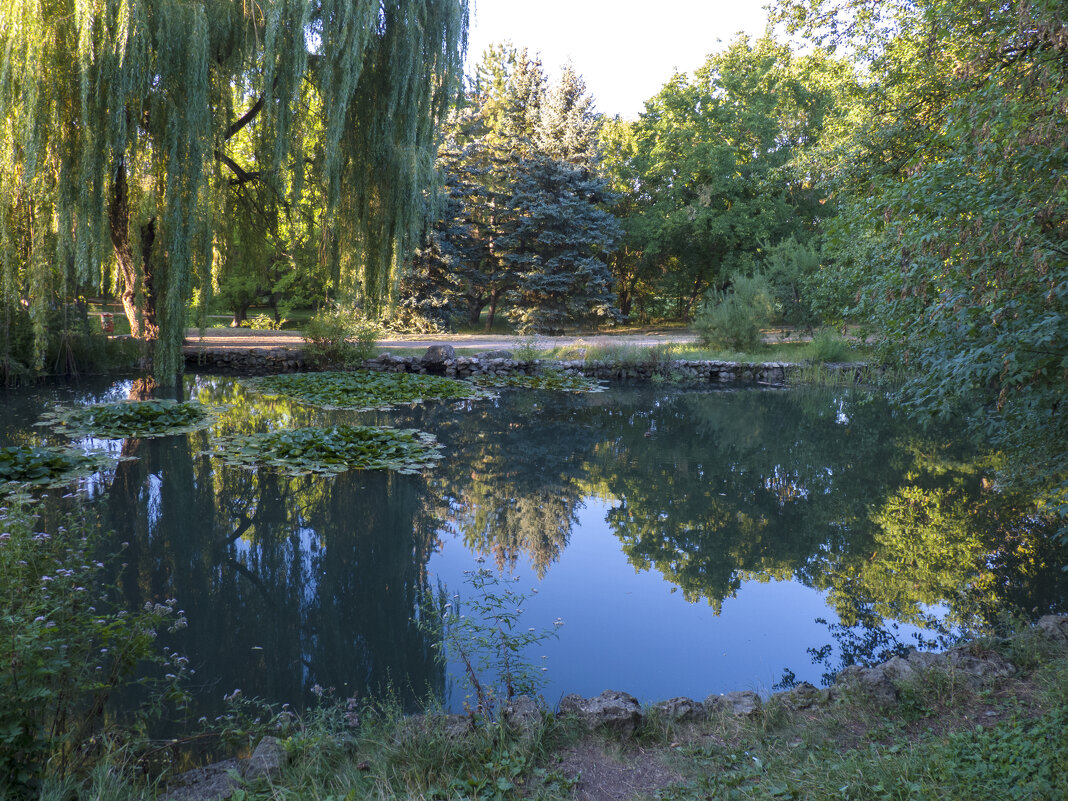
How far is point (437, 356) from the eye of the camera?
15.3 meters

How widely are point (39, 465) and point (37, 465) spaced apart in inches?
0.8

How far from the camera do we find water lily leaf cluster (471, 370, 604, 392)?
1444cm

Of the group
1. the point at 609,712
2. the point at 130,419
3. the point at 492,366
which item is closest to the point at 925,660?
the point at 609,712

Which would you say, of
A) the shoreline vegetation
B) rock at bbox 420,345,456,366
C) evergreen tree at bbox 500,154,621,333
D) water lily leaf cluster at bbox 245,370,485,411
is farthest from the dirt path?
the shoreline vegetation

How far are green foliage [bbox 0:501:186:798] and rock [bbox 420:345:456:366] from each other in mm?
12029

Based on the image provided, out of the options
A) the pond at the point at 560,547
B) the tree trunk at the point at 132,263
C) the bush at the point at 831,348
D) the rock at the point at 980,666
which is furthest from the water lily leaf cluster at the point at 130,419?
the bush at the point at 831,348

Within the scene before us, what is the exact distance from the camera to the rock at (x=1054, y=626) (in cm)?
345

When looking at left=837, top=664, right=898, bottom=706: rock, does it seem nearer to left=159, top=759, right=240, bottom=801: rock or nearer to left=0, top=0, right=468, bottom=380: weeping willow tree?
left=159, top=759, right=240, bottom=801: rock

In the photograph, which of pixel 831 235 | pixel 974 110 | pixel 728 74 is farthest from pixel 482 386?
pixel 728 74

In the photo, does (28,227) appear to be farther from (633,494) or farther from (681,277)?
(681,277)

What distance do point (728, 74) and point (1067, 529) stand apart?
26.9 meters

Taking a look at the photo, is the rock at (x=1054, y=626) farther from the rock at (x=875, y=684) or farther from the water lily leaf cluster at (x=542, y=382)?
the water lily leaf cluster at (x=542, y=382)

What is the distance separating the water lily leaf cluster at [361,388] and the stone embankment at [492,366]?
1.52 meters

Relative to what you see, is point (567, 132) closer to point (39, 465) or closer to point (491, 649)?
point (39, 465)
